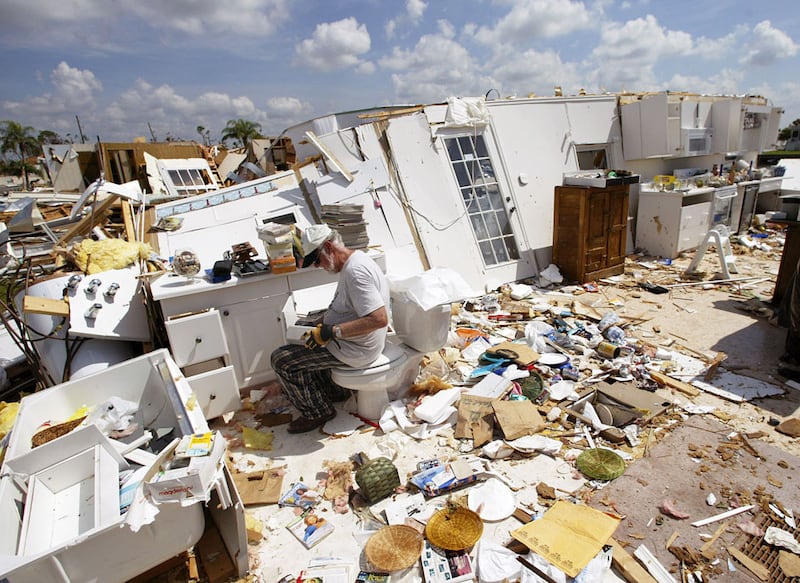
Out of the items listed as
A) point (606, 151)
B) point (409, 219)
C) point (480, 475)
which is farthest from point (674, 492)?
point (606, 151)

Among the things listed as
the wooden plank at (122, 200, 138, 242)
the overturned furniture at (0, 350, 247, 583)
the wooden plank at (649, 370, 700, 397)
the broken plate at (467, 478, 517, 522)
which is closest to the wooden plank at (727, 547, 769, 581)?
the broken plate at (467, 478, 517, 522)

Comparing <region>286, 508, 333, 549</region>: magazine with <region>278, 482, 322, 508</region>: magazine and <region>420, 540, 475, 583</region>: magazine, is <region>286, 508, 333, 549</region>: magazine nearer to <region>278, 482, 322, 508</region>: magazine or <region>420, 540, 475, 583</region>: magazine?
<region>278, 482, 322, 508</region>: magazine

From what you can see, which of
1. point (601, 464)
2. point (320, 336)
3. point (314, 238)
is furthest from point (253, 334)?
point (601, 464)

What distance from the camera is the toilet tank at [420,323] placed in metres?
3.13

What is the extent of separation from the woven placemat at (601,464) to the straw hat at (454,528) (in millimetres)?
809

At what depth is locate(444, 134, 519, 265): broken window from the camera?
5914 mm

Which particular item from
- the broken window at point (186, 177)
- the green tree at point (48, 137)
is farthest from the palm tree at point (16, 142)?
the broken window at point (186, 177)

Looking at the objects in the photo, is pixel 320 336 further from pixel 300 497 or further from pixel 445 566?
pixel 445 566

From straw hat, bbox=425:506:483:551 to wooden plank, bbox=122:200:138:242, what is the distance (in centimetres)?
429

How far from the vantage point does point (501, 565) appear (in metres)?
2.03

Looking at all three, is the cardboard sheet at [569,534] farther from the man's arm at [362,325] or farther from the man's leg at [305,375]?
the man's leg at [305,375]

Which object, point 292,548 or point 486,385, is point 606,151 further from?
point 292,548

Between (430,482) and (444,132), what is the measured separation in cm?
469

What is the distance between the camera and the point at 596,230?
5.93 m
